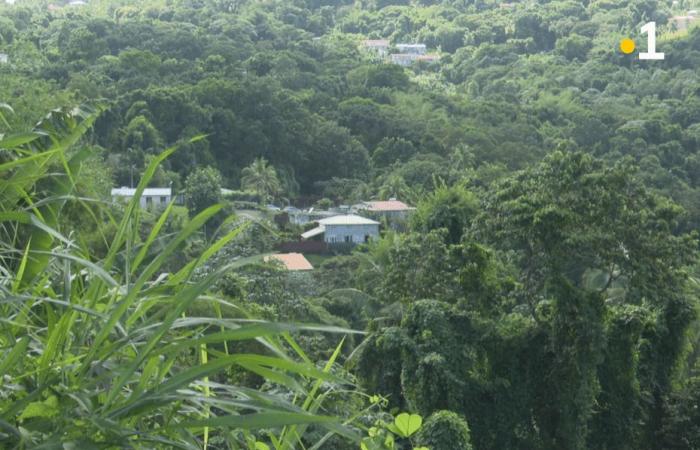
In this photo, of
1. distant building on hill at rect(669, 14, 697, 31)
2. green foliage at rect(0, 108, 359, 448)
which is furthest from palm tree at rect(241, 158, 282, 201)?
distant building on hill at rect(669, 14, 697, 31)

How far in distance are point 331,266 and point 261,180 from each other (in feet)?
25.7

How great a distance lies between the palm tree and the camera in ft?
94.4

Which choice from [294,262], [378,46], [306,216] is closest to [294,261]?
[294,262]

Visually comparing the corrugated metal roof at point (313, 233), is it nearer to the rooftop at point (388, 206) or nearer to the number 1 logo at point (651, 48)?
the rooftop at point (388, 206)

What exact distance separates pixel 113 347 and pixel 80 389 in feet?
0.21

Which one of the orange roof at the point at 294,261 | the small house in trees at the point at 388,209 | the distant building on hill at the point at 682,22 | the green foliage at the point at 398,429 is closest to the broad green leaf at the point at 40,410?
the green foliage at the point at 398,429

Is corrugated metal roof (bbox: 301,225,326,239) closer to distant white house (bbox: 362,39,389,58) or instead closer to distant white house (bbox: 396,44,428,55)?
distant white house (bbox: 362,39,389,58)

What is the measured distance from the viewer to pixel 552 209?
11070 millimetres

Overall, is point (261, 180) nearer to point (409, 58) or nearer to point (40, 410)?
point (40, 410)

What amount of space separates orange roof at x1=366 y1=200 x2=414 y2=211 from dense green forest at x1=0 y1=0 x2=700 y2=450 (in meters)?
0.40

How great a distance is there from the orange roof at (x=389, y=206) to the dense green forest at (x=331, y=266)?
0.40 metres

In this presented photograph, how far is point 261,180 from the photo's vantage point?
1133 inches

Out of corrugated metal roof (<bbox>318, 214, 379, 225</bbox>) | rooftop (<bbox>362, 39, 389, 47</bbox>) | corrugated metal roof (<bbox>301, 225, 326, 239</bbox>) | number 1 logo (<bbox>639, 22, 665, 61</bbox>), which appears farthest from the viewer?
rooftop (<bbox>362, 39, 389, 47</bbox>)

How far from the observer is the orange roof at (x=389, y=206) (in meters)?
27.2
